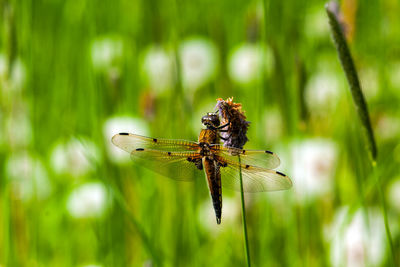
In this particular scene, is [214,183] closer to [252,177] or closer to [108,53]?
[252,177]

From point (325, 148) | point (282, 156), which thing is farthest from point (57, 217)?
point (325, 148)

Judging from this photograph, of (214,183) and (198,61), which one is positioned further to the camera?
(198,61)

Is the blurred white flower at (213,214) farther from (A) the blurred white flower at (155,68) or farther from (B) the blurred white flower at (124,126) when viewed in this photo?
(A) the blurred white flower at (155,68)

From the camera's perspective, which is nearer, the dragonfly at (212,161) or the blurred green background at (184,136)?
the dragonfly at (212,161)

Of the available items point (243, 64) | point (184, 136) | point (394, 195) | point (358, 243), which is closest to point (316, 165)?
point (394, 195)

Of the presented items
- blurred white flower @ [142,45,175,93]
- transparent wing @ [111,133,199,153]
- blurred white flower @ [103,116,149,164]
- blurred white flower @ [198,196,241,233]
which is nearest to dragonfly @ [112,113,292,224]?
transparent wing @ [111,133,199,153]

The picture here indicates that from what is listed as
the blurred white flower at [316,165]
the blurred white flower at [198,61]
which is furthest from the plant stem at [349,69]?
the blurred white flower at [198,61]

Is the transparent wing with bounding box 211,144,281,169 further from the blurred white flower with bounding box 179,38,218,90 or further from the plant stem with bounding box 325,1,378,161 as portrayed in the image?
the blurred white flower with bounding box 179,38,218,90
